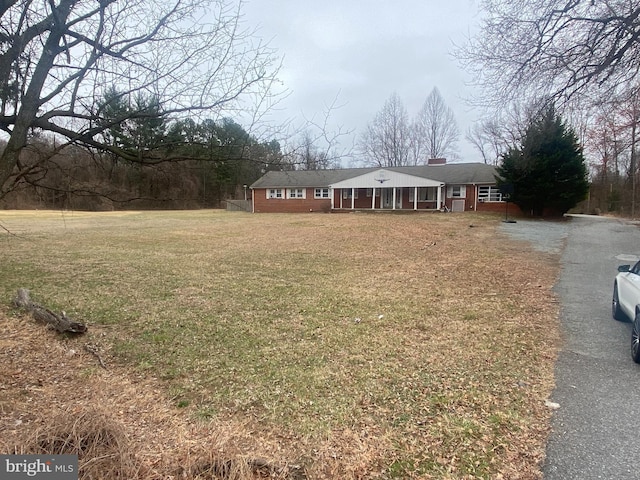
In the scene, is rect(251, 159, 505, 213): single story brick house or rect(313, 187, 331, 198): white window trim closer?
rect(251, 159, 505, 213): single story brick house

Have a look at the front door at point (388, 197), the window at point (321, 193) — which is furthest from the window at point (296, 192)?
the front door at point (388, 197)

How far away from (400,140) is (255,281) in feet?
153

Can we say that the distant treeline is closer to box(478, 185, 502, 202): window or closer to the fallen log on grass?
the fallen log on grass

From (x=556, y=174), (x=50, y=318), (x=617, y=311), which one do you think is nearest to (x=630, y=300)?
(x=617, y=311)

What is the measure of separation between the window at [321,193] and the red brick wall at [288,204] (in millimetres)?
347

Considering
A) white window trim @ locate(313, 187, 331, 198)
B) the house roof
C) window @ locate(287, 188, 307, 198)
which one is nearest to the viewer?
the house roof

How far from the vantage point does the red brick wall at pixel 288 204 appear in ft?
118

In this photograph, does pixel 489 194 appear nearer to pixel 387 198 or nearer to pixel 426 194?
pixel 426 194

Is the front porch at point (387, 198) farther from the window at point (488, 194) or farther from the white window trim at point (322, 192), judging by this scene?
the window at point (488, 194)

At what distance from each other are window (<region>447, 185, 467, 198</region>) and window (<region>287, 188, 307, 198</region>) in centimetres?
1372

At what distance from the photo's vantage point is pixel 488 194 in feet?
97.9

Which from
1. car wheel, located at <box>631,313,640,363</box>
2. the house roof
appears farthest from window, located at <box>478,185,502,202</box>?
car wheel, located at <box>631,313,640,363</box>

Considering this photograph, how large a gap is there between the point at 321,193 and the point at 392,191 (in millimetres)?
6864

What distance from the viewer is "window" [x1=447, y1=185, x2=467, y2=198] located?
30.9m
